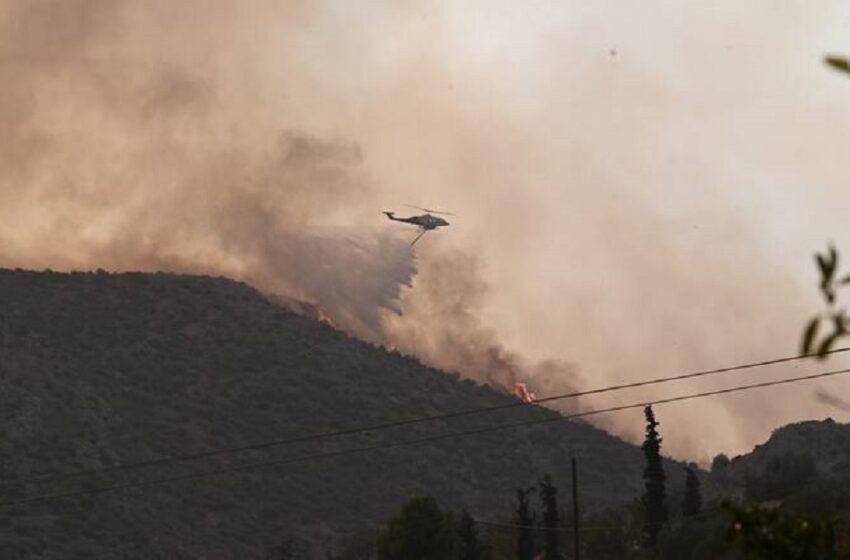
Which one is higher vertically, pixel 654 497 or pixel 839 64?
pixel 654 497

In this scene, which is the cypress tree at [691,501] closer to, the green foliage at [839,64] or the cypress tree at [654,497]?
the cypress tree at [654,497]

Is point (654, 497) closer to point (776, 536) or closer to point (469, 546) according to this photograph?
point (469, 546)

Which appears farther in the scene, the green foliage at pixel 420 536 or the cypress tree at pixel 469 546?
the green foliage at pixel 420 536

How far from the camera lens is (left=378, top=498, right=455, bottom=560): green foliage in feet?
455

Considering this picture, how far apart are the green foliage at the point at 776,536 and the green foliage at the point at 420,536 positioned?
113273 mm

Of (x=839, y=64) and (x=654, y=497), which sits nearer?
(x=839, y=64)

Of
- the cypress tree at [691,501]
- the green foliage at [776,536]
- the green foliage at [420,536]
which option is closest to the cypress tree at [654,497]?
the cypress tree at [691,501]

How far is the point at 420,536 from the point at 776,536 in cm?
11535

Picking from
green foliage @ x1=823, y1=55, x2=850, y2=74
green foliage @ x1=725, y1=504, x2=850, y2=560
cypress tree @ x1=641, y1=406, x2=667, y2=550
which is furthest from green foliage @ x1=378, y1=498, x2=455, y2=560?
green foliage @ x1=823, y1=55, x2=850, y2=74

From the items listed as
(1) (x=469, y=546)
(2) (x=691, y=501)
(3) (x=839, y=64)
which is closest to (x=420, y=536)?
(1) (x=469, y=546)

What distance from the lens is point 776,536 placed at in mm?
25344

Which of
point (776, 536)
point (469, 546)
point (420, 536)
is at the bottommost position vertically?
point (776, 536)

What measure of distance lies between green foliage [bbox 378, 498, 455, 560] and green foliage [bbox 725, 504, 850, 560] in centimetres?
11327

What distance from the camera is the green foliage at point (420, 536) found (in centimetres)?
13862
